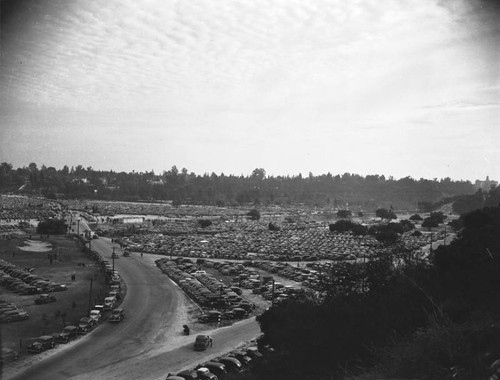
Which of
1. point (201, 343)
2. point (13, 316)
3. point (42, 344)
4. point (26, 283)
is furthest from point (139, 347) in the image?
point (26, 283)

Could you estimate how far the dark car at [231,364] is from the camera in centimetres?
592

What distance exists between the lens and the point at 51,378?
553 centimetres

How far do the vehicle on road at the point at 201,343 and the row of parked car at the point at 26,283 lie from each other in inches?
196

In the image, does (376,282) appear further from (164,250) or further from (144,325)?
(164,250)

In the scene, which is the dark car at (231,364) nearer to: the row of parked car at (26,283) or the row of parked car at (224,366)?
the row of parked car at (224,366)

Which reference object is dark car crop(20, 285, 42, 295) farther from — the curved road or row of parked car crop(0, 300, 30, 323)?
the curved road

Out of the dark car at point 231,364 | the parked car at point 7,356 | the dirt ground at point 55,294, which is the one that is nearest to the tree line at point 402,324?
the dark car at point 231,364

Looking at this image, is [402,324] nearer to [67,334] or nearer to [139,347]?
[139,347]

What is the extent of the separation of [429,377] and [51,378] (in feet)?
15.0

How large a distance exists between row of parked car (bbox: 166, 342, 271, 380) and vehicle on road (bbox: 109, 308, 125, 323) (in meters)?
2.51

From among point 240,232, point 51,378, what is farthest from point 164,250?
point 51,378

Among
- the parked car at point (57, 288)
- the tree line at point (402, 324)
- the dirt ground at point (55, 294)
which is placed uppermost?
the tree line at point (402, 324)

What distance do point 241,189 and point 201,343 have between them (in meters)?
55.4

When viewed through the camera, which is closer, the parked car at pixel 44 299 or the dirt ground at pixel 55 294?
the dirt ground at pixel 55 294
